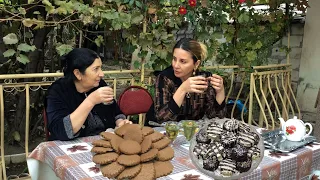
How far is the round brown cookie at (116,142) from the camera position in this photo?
1.33m

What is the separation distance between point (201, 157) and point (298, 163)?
0.72 metres

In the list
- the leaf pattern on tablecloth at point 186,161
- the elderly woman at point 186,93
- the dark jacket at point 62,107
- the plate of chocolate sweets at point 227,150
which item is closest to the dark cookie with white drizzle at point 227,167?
the plate of chocolate sweets at point 227,150

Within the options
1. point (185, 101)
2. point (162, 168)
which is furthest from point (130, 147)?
point (185, 101)

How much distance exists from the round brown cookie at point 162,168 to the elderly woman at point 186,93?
875 mm

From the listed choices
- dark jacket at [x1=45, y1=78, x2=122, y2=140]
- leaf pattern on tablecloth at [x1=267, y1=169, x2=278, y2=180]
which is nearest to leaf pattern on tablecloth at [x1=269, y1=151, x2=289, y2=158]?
leaf pattern on tablecloth at [x1=267, y1=169, x2=278, y2=180]

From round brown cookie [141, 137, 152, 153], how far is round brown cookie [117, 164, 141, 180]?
83mm

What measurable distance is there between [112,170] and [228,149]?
0.40 m

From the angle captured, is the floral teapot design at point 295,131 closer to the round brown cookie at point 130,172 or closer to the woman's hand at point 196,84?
the woman's hand at point 196,84

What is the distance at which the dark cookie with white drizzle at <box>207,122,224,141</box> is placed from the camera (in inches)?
49.1

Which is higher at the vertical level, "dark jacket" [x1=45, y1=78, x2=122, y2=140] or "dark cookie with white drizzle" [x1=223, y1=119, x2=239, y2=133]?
"dark cookie with white drizzle" [x1=223, y1=119, x2=239, y2=133]

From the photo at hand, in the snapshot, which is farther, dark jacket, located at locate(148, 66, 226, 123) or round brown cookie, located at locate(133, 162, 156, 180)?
dark jacket, located at locate(148, 66, 226, 123)

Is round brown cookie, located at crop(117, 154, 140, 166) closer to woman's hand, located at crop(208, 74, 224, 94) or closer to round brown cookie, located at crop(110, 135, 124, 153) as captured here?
round brown cookie, located at crop(110, 135, 124, 153)

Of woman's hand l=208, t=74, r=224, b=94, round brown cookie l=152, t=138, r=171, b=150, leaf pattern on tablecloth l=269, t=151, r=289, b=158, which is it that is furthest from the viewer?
woman's hand l=208, t=74, r=224, b=94

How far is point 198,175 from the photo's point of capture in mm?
1433
